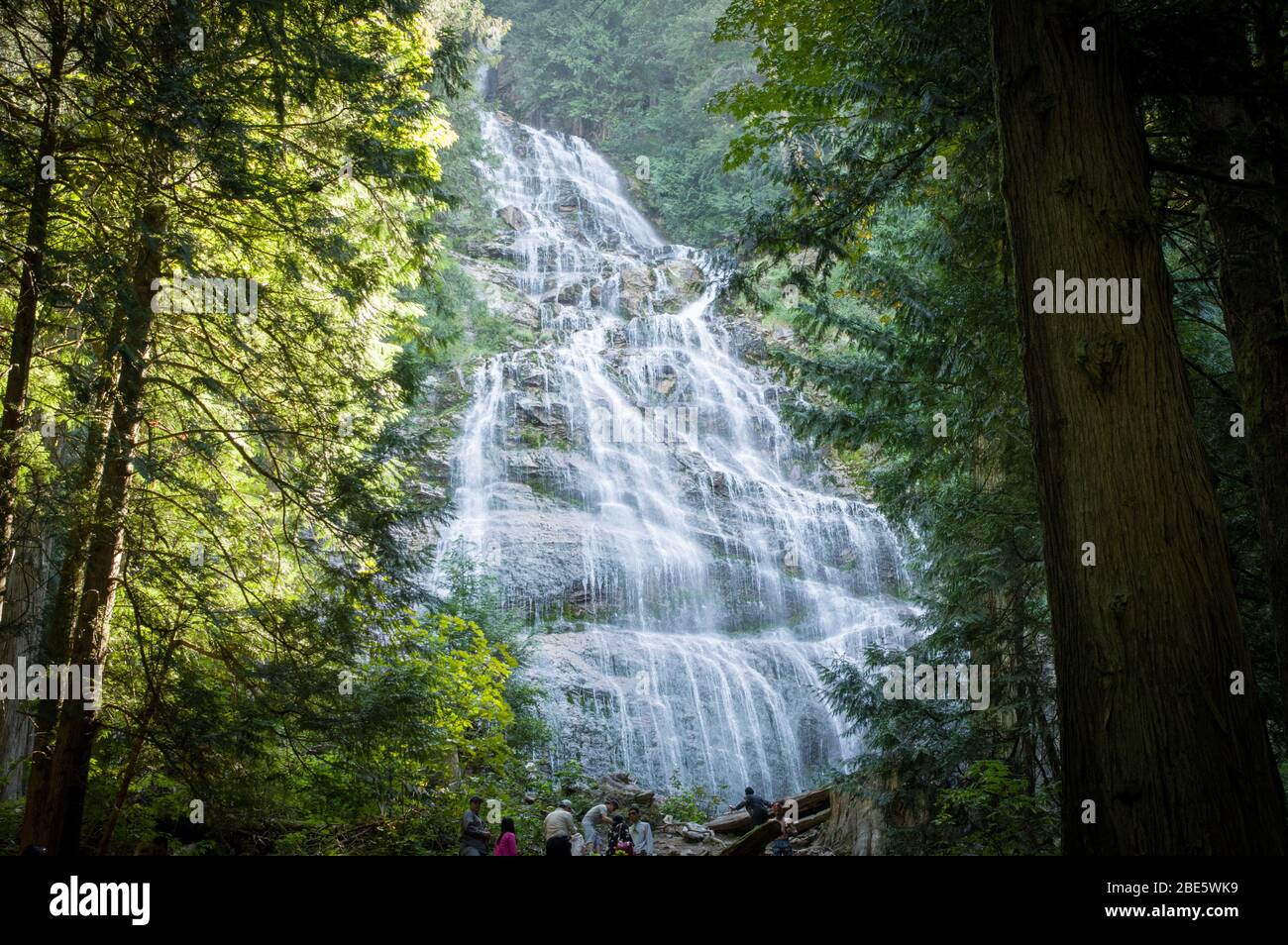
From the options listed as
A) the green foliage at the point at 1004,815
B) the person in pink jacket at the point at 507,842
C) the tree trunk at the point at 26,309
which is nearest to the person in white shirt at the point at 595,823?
the person in pink jacket at the point at 507,842

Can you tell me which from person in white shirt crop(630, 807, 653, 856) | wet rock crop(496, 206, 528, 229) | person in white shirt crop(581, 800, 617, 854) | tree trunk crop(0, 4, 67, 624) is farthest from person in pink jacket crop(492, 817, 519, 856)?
wet rock crop(496, 206, 528, 229)

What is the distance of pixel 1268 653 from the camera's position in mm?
7266

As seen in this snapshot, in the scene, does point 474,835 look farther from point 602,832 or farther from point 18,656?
point 18,656

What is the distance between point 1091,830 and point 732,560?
18867 millimetres

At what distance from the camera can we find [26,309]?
Result: 525 cm

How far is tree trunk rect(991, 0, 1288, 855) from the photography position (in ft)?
9.33

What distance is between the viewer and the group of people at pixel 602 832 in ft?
31.4

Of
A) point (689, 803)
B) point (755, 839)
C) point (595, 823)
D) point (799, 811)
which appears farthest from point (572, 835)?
point (689, 803)

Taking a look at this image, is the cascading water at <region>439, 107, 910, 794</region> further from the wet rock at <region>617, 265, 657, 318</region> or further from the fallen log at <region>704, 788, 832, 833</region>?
the fallen log at <region>704, 788, 832, 833</region>

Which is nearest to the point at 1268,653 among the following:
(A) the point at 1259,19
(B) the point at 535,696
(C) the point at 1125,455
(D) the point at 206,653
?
(A) the point at 1259,19

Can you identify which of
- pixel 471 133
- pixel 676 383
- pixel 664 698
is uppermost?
pixel 471 133

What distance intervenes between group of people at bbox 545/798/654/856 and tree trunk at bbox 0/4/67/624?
5978 mm
